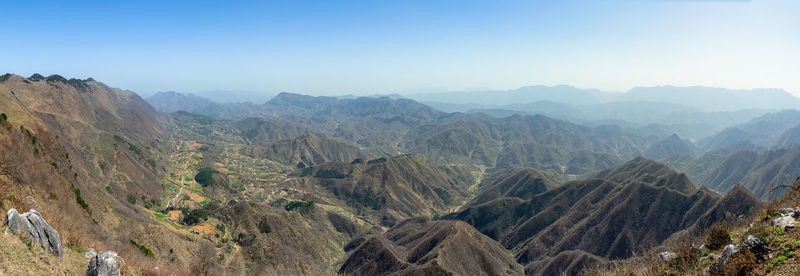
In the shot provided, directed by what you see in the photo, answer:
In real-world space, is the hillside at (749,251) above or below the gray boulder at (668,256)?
above

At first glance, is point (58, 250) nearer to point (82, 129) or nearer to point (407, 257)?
point (407, 257)

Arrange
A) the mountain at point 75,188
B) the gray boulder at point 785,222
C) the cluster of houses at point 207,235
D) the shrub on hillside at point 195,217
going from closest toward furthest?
the gray boulder at point 785,222 → the mountain at point 75,188 → the cluster of houses at point 207,235 → the shrub on hillside at point 195,217

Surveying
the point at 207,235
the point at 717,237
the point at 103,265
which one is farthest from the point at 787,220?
the point at 207,235

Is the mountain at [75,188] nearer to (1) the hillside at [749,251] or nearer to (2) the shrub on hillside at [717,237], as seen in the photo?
(1) the hillside at [749,251]

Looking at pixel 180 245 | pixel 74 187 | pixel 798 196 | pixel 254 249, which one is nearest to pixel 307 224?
pixel 254 249

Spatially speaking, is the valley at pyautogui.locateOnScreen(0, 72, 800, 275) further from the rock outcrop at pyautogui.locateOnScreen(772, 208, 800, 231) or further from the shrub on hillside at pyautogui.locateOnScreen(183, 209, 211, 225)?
the rock outcrop at pyautogui.locateOnScreen(772, 208, 800, 231)

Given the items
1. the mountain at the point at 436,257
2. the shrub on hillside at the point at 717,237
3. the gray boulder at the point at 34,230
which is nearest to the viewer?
the gray boulder at the point at 34,230

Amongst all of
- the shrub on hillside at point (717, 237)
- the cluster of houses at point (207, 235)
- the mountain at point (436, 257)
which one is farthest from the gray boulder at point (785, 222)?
the cluster of houses at point (207, 235)

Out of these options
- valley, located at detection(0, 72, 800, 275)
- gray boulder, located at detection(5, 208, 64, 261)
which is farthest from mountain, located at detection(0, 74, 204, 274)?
gray boulder, located at detection(5, 208, 64, 261)
